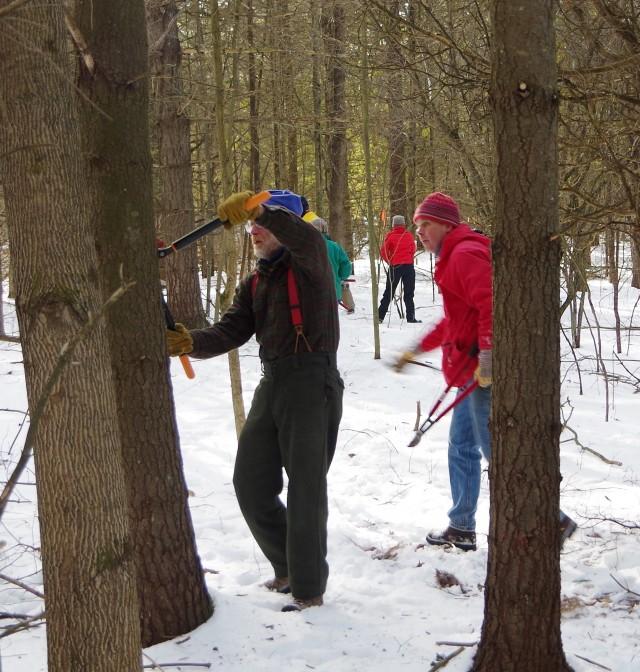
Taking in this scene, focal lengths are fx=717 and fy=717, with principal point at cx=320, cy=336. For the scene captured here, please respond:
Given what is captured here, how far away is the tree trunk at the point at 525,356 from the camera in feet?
7.82

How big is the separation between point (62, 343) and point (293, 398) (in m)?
1.68

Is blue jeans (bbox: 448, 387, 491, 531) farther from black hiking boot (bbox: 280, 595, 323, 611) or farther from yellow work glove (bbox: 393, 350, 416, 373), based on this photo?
black hiking boot (bbox: 280, 595, 323, 611)

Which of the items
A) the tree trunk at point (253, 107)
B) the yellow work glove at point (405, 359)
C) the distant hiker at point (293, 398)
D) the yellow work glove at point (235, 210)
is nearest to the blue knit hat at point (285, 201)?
the distant hiker at point (293, 398)

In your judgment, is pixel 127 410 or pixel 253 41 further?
pixel 253 41

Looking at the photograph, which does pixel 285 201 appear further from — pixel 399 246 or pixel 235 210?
pixel 399 246

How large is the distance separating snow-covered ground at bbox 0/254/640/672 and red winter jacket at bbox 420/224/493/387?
1112 mm

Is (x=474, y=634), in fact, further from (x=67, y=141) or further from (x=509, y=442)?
(x=67, y=141)

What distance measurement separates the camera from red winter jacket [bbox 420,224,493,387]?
3750 millimetres

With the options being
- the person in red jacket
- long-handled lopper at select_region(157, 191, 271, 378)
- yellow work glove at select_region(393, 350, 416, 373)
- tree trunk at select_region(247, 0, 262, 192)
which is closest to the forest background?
long-handled lopper at select_region(157, 191, 271, 378)

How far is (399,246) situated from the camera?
1269 cm

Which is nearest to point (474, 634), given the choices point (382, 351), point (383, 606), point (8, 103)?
point (383, 606)

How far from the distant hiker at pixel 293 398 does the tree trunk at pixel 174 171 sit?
5.79m

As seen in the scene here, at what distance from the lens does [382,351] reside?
10523mm

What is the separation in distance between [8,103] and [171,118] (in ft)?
25.2
